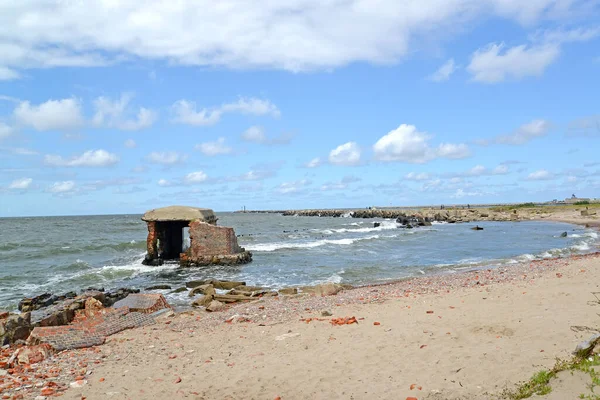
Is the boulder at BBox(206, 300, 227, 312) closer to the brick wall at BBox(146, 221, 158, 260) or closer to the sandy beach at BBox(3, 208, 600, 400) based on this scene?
the sandy beach at BBox(3, 208, 600, 400)

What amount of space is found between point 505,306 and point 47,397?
8905 mm

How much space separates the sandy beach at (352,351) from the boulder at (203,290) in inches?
135

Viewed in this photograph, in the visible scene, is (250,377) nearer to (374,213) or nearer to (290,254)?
(290,254)

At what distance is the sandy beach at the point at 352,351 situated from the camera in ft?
20.4

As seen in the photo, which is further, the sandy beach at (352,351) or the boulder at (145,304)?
the boulder at (145,304)

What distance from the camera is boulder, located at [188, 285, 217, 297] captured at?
51.6 feet

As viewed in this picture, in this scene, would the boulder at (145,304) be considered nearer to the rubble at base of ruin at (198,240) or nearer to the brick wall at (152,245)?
the rubble at base of ruin at (198,240)

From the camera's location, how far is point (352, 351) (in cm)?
778

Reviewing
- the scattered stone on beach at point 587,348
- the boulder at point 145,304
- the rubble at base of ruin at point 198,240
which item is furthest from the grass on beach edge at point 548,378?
the rubble at base of ruin at point 198,240

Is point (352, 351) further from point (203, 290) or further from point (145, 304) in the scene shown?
point (203, 290)

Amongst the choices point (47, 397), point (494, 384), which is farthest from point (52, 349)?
point (494, 384)

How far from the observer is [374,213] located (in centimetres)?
9706

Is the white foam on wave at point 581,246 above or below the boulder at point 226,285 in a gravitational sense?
above

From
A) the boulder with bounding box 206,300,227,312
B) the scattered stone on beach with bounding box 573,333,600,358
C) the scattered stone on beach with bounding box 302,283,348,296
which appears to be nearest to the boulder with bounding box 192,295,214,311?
the boulder with bounding box 206,300,227,312
